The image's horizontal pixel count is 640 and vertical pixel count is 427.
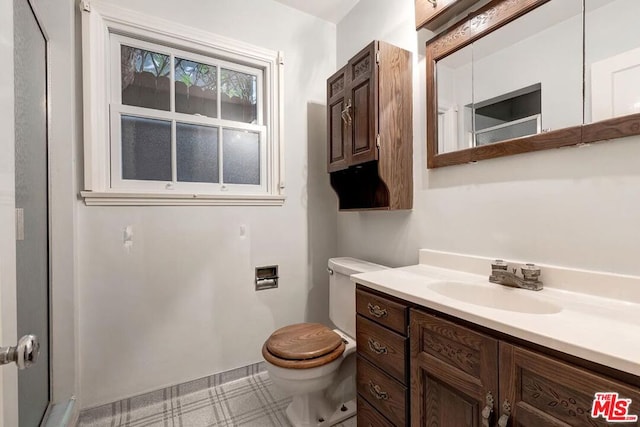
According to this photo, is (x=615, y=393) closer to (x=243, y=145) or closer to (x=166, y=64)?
(x=243, y=145)

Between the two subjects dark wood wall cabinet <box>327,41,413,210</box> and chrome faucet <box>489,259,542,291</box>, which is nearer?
chrome faucet <box>489,259,542,291</box>

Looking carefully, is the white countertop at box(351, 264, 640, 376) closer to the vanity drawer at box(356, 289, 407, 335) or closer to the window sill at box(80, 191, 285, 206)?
the vanity drawer at box(356, 289, 407, 335)

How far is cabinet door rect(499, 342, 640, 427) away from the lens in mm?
557

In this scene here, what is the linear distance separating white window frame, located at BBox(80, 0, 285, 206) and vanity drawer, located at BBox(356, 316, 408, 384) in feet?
3.49

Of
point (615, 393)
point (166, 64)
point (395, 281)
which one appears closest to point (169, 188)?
point (166, 64)

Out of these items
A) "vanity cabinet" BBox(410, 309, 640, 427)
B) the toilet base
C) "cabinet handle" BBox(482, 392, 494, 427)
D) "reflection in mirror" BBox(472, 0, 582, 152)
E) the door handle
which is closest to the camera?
the door handle

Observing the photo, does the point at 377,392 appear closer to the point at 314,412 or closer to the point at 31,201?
the point at 314,412

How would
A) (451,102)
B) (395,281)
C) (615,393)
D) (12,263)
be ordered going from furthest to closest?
(451,102), (395,281), (12,263), (615,393)

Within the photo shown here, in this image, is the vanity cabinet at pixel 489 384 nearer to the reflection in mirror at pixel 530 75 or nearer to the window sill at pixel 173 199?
the reflection in mirror at pixel 530 75

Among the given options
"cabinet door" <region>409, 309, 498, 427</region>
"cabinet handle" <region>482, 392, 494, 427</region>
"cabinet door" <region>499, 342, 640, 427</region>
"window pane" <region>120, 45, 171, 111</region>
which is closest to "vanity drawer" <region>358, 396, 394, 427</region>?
"cabinet door" <region>409, 309, 498, 427</region>

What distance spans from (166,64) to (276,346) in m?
1.71

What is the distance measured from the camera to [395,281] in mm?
1123

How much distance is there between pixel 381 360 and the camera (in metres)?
1.08

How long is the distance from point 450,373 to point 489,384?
112mm
